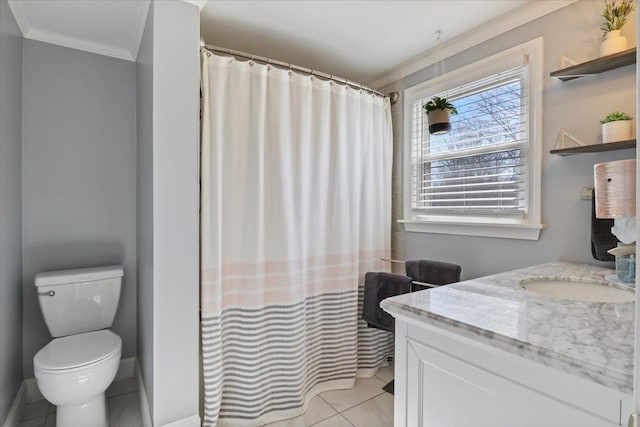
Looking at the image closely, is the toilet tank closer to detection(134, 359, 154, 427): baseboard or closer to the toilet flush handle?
the toilet flush handle

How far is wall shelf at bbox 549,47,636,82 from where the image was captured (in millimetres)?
1425

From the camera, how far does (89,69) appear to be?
2221mm

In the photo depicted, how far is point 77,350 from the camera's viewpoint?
173cm

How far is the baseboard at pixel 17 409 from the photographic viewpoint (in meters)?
1.69

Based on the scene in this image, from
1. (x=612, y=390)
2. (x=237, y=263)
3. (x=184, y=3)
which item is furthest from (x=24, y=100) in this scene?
(x=612, y=390)

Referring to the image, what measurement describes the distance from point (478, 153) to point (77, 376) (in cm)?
265

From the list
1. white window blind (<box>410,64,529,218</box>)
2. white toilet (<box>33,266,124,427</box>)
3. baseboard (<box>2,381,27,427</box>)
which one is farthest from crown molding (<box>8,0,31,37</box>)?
white window blind (<box>410,64,529,218</box>)

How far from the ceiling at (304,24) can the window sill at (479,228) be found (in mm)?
1212

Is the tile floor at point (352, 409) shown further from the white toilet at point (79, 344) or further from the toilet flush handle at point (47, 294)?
the toilet flush handle at point (47, 294)

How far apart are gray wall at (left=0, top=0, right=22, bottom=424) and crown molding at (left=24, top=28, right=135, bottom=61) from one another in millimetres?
103

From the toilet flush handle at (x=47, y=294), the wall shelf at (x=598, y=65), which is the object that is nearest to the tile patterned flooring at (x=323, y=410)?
the toilet flush handle at (x=47, y=294)

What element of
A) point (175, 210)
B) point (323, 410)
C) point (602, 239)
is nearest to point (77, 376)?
point (175, 210)

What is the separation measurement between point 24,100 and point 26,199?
24.9 inches

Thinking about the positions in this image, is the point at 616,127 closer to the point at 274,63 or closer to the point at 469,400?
the point at 469,400
